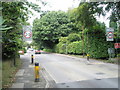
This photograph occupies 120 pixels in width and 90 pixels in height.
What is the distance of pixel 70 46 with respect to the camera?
33.7m

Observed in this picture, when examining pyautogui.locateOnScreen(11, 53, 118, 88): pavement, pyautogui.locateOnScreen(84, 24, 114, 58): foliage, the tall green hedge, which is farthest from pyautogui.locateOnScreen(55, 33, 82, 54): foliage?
pyautogui.locateOnScreen(11, 53, 118, 88): pavement

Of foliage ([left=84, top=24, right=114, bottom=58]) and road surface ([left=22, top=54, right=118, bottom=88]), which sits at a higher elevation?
foliage ([left=84, top=24, right=114, bottom=58])

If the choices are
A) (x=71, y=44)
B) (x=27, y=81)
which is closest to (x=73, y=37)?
(x=71, y=44)

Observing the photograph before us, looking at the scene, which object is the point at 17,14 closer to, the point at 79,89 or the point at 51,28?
the point at 79,89

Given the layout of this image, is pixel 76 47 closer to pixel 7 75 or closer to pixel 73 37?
pixel 73 37

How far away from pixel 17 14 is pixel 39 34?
38186mm

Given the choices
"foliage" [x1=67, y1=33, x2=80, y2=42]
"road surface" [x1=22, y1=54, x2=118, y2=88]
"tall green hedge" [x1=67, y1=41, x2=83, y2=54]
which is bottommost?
"road surface" [x1=22, y1=54, x2=118, y2=88]

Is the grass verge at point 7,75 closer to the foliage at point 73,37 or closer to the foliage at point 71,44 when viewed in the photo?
the foliage at point 71,44

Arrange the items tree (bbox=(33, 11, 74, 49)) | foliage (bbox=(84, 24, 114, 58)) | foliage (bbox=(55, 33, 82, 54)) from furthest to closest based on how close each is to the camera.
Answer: tree (bbox=(33, 11, 74, 49)) → foliage (bbox=(55, 33, 82, 54)) → foliage (bbox=(84, 24, 114, 58))

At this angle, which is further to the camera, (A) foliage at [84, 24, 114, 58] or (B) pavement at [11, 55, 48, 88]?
(A) foliage at [84, 24, 114, 58]

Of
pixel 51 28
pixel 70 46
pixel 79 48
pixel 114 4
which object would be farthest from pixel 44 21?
pixel 114 4

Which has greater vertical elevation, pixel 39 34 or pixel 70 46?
pixel 39 34

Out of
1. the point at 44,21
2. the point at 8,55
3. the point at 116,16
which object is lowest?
the point at 8,55

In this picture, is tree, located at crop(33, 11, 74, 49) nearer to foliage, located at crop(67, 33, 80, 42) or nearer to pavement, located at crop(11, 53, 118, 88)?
foliage, located at crop(67, 33, 80, 42)
